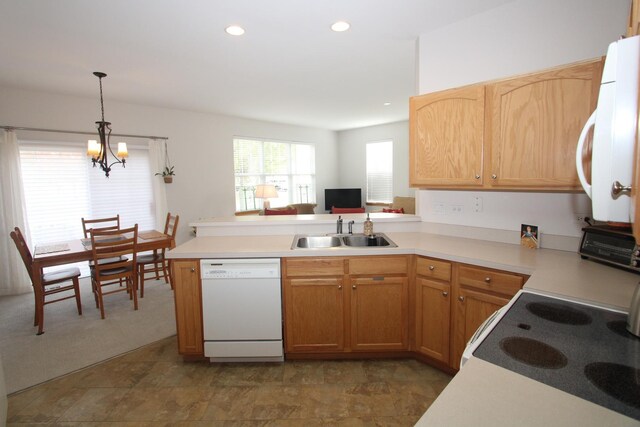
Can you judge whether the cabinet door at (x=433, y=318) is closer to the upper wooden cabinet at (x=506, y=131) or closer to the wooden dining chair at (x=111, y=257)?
the upper wooden cabinet at (x=506, y=131)

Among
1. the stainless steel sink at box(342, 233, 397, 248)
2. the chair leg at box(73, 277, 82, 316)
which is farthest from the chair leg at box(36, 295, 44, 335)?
the stainless steel sink at box(342, 233, 397, 248)

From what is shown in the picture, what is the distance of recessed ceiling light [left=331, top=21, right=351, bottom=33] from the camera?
249cm

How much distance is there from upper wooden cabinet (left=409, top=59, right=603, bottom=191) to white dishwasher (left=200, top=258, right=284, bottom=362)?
1.40 meters

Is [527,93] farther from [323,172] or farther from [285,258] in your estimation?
[323,172]

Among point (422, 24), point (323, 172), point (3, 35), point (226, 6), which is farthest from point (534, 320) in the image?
point (323, 172)

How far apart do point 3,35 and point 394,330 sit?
3.92 m

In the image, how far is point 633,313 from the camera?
100 centimetres

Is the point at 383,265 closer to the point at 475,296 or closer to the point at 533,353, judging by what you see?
the point at 475,296

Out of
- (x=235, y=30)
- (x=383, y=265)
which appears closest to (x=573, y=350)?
(x=383, y=265)

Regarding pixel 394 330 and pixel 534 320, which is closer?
pixel 534 320

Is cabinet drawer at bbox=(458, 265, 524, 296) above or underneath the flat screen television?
underneath

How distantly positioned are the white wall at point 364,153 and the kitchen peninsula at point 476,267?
4352 mm

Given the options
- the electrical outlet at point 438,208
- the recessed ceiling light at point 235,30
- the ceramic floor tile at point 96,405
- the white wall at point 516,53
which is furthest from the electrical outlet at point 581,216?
the ceramic floor tile at point 96,405

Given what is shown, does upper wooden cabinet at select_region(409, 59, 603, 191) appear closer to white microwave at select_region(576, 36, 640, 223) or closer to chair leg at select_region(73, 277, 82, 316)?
white microwave at select_region(576, 36, 640, 223)
